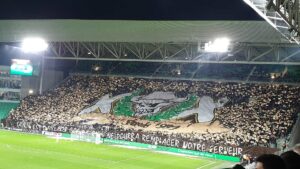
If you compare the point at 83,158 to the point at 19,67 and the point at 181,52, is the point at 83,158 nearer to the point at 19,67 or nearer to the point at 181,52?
the point at 181,52

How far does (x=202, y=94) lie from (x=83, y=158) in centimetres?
1675

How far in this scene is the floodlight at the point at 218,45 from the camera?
A: 3227cm

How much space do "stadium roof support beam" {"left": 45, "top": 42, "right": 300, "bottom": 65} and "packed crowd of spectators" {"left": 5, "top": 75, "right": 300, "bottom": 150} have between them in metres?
2.66

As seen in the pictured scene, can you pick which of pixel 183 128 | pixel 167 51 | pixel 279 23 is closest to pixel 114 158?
pixel 183 128

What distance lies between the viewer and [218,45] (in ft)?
109

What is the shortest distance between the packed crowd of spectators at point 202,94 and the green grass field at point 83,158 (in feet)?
11.2

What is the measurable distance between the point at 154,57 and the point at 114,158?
1849cm

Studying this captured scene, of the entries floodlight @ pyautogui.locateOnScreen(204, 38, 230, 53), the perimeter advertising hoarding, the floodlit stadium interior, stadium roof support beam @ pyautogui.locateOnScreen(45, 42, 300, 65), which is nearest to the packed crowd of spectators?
the floodlit stadium interior

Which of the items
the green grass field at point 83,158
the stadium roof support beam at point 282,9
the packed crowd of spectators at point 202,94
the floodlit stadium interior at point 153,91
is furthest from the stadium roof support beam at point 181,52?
the stadium roof support beam at point 282,9

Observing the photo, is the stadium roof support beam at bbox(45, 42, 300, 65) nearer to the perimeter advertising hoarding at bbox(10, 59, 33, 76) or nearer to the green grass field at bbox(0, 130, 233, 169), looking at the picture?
the perimeter advertising hoarding at bbox(10, 59, 33, 76)

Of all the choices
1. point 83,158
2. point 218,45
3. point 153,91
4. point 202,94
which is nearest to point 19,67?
point 153,91

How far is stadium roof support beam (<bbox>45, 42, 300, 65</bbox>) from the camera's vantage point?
3553cm

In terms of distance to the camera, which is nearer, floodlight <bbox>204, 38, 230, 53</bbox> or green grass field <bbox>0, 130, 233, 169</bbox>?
green grass field <bbox>0, 130, 233, 169</bbox>

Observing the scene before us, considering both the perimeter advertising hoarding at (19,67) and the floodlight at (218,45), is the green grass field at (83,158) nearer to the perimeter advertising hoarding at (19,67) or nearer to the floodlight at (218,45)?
the floodlight at (218,45)
